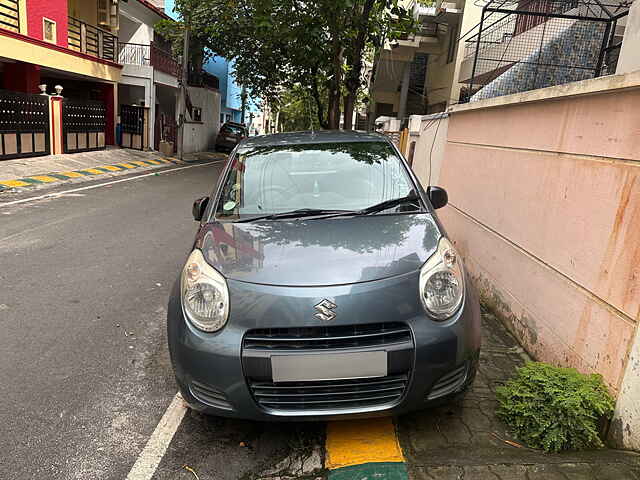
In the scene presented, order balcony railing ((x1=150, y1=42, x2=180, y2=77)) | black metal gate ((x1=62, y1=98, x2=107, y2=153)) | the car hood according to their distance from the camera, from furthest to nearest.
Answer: balcony railing ((x1=150, y1=42, x2=180, y2=77)) < black metal gate ((x1=62, y1=98, x2=107, y2=153)) < the car hood

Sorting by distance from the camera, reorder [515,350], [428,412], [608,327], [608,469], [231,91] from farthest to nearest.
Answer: [231,91]
[515,350]
[428,412]
[608,327]
[608,469]

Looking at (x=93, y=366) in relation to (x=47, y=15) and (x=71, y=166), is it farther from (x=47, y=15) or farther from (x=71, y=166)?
(x=47, y=15)

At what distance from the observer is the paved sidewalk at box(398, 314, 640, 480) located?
2.25 metres

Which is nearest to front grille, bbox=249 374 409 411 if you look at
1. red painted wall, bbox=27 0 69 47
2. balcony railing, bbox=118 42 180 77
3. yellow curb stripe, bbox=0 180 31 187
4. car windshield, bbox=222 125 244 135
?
yellow curb stripe, bbox=0 180 31 187

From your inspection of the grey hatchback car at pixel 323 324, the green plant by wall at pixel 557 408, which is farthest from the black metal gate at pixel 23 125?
the green plant by wall at pixel 557 408

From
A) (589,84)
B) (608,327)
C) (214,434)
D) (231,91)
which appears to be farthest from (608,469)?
(231,91)

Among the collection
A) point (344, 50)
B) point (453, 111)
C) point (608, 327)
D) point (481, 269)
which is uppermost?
point (344, 50)

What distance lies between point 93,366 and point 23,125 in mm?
13835

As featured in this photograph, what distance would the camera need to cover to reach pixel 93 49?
2025 centimetres

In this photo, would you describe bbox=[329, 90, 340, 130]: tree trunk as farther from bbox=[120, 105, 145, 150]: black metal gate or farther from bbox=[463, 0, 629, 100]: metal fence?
bbox=[120, 105, 145, 150]: black metal gate

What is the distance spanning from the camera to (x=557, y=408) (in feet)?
8.11

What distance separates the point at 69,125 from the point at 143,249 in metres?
12.8

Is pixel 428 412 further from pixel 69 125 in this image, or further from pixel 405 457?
pixel 69 125

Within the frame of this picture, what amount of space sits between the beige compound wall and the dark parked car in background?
2469cm
